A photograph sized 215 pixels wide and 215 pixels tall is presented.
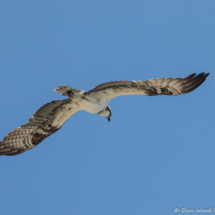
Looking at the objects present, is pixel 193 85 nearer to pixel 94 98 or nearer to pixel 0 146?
pixel 94 98

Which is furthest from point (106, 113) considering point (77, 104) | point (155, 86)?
point (155, 86)

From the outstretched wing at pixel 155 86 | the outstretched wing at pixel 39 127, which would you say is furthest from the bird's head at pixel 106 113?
the outstretched wing at pixel 155 86

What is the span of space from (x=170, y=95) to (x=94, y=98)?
2078mm

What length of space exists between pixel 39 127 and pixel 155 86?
3.72 meters

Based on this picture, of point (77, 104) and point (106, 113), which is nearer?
point (77, 104)

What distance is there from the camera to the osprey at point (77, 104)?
10734 mm

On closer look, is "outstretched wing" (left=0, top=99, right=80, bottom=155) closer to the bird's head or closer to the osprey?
the osprey

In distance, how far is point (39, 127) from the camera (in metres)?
12.2

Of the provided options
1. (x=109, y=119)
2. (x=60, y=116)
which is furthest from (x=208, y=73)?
(x=60, y=116)

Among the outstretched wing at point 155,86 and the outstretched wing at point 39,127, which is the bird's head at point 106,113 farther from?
the outstretched wing at point 155,86

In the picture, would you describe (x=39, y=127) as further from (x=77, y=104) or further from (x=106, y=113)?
(x=106, y=113)

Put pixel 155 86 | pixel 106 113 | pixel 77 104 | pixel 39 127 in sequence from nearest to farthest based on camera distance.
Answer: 1. pixel 155 86
2. pixel 77 104
3. pixel 106 113
4. pixel 39 127

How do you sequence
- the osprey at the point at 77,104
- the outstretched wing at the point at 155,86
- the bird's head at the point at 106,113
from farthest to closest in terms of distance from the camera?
the bird's head at the point at 106,113, the osprey at the point at 77,104, the outstretched wing at the point at 155,86

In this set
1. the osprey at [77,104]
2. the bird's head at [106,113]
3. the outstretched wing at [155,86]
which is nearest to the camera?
the outstretched wing at [155,86]
